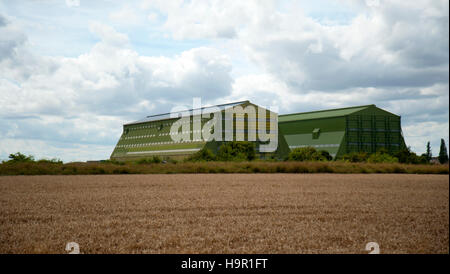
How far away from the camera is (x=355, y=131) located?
236 feet

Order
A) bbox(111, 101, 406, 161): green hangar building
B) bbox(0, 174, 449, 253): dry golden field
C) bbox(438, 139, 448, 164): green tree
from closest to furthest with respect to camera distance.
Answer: bbox(0, 174, 449, 253): dry golden field < bbox(111, 101, 406, 161): green hangar building < bbox(438, 139, 448, 164): green tree

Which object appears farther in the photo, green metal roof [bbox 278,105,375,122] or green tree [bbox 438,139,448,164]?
green tree [bbox 438,139,448,164]

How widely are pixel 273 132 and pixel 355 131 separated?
1825 centimetres

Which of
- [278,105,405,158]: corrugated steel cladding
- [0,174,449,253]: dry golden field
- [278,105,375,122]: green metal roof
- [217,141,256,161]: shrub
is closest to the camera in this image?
[0,174,449,253]: dry golden field

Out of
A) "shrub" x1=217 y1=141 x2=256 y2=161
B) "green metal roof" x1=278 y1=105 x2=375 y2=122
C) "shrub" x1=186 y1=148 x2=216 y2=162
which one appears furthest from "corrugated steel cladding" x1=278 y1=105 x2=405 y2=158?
"shrub" x1=186 y1=148 x2=216 y2=162

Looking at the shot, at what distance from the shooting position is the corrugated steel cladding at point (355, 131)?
71438 millimetres

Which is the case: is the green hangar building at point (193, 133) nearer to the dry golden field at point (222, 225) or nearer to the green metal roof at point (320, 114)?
the green metal roof at point (320, 114)

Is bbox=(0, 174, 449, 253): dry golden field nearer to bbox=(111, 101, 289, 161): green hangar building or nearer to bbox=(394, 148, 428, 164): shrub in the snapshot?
bbox=(111, 101, 289, 161): green hangar building

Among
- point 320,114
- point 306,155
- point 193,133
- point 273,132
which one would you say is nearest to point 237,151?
point 306,155

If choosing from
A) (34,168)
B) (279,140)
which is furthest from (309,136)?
(34,168)

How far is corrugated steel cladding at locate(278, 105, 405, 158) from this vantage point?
71438 mm

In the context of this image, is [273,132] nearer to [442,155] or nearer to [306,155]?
[306,155]
